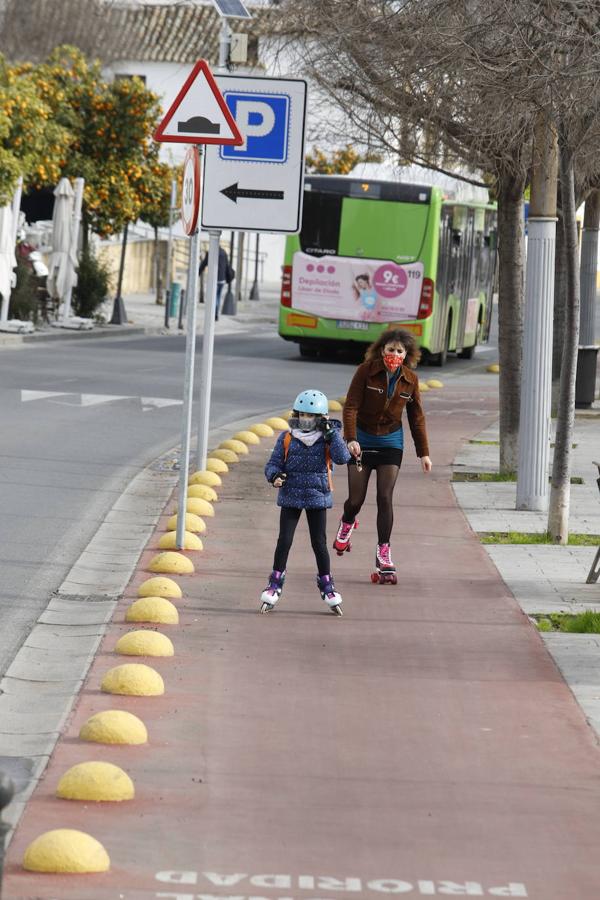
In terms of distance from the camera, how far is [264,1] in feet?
54.4

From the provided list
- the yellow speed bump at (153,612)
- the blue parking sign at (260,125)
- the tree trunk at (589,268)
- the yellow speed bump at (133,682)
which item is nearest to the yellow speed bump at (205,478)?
the blue parking sign at (260,125)

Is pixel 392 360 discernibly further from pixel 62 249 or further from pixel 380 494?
pixel 62 249

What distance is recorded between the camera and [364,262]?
97.9 ft

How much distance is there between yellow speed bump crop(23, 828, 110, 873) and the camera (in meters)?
4.86

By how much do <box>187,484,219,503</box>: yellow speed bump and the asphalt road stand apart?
659mm

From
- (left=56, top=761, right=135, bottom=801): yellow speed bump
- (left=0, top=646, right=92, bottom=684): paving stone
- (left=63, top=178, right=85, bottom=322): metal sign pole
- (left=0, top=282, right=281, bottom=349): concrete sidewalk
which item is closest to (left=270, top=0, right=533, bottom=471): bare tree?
(left=0, top=646, right=92, bottom=684): paving stone

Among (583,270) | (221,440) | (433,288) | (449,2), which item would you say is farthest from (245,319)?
(449,2)

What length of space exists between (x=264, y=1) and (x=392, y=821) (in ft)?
41.2

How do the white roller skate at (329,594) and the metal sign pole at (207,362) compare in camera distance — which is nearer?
the white roller skate at (329,594)

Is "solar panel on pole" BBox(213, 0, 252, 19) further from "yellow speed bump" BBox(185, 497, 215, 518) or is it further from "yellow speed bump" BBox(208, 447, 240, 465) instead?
"yellow speed bump" BBox(185, 497, 215, 518)

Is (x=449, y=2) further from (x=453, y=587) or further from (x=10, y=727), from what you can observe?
(x=10, y=727)

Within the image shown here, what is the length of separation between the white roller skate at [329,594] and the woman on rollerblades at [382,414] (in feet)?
3.78

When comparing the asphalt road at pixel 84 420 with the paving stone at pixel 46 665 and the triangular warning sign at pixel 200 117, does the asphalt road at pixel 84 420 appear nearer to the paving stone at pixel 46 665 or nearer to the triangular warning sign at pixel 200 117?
the paving stone at pixel 46 665

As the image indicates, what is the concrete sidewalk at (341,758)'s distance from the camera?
4.98 m
